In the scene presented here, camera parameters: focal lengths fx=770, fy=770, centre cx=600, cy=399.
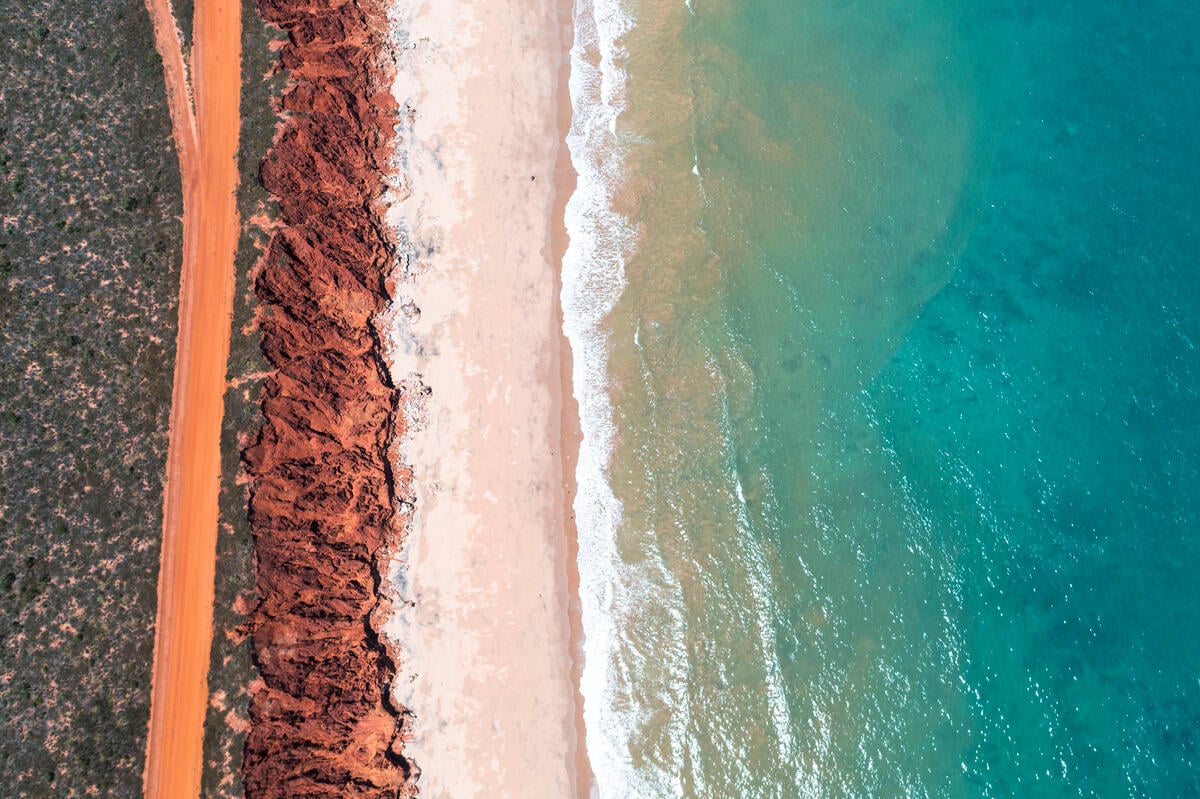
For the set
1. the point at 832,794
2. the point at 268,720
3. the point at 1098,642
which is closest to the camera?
the point at 268,720

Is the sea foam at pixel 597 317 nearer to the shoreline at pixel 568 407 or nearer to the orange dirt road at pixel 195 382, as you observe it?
the shoreline at pixel 568 407

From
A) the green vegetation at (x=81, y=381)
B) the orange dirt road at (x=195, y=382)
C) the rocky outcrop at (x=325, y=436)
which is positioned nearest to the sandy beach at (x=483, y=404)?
the rocky outcrop at (x=325, y=436)

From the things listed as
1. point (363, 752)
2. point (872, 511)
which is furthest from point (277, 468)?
point (872, 511)

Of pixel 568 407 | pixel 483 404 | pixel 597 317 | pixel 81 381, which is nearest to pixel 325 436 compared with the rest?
pixel 483 404

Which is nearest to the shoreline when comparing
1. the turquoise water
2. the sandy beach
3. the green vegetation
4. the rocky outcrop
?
the sandy beach

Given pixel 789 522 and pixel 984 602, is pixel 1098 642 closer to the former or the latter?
pixel 984 602
